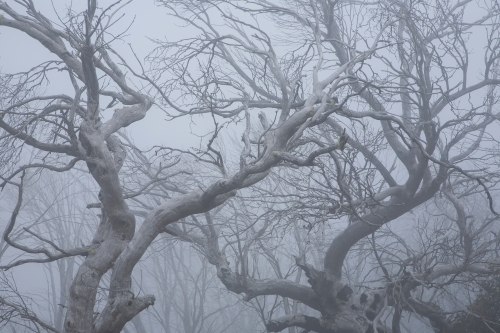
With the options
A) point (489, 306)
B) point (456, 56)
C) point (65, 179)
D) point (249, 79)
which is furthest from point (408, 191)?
point (65, 179)

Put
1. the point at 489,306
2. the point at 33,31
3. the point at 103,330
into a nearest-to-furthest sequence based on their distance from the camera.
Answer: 1. the point at 103,330
2. the point at 33,31
3. the point at 489,306

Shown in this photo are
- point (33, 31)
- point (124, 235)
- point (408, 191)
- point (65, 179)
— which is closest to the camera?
point (124, 235)

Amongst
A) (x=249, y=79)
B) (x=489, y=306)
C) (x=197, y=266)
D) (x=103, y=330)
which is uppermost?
(x=197, y=266)

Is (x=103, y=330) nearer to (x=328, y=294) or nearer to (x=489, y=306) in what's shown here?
(x=328, y=294)

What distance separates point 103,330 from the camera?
3.59m

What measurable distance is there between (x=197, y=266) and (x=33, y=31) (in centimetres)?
2271

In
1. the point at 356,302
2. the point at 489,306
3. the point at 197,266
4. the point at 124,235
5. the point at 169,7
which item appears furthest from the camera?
the point at 197,266

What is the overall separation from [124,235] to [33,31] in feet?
8.37

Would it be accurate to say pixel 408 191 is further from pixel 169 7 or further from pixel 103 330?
pixel 169 7

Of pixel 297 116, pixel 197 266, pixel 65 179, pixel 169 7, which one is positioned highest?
pixel 65 179

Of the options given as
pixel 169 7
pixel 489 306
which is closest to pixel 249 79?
pixel 169 7

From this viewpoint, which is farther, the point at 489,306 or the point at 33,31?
the point at 489,306

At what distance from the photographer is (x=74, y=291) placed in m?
3.79

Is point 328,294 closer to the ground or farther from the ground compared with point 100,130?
closer to the ground
